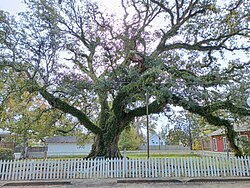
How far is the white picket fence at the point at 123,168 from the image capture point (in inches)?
323

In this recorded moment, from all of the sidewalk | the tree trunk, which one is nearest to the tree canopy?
the tree trunk

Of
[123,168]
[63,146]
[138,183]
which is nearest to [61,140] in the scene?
[63,146]

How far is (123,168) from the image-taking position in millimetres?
8484

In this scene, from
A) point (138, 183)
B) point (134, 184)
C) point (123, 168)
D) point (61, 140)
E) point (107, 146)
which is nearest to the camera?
point (134, 184)

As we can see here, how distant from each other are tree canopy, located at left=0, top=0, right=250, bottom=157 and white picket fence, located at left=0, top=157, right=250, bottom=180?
2.34 metres

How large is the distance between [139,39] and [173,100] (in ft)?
10.5

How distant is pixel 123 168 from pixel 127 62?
470 centimetres

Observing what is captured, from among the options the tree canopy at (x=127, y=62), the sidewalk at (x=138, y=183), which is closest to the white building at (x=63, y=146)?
the tree canopy at (x=127, y=62)

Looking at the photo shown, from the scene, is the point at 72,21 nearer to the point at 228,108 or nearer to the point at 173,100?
the point at 173,100

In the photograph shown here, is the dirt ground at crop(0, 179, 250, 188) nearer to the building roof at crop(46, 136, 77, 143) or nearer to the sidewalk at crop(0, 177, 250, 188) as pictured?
the sidewalk at crop(0, 177, 250, 188)

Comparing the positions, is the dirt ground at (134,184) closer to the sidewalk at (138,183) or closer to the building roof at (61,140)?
the sidewalk at (138,183)

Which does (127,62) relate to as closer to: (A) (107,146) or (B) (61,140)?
(A) (107,146)

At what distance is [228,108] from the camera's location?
389 inches

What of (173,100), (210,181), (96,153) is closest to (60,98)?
(96,153)
